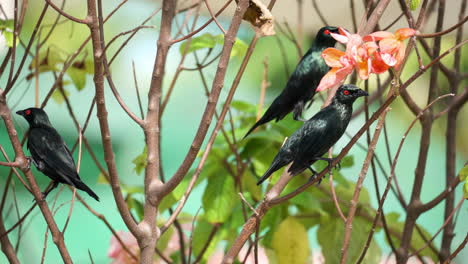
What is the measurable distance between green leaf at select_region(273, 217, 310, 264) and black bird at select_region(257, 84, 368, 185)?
34 centimetres

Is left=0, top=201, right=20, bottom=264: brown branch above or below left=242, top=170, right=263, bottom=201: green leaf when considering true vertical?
below

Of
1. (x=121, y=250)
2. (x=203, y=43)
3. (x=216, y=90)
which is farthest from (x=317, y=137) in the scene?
(x=121, y=250)

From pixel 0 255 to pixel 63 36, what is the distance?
921mm

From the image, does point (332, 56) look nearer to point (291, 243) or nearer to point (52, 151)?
point (52, 151)

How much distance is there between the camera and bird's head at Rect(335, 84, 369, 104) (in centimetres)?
70

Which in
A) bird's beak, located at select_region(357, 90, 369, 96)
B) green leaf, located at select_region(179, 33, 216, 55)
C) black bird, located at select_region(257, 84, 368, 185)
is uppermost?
green leaf, located at select_region(179, 33, 216, 55)

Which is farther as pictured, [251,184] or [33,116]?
[251,184]

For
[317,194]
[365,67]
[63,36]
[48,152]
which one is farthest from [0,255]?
[365,67]

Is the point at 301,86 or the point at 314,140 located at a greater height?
the point at 301,86

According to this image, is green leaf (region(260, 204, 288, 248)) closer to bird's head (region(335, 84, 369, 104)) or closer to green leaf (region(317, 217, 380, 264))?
green leaf (region(317, 217, 380, 264))

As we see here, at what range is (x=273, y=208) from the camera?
1094mm

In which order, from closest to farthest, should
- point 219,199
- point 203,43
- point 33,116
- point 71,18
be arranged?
point 71,18 < point 33,116 < point 203,43 < point 219,199

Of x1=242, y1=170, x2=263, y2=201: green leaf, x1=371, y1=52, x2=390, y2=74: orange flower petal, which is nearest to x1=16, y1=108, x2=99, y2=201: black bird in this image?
x1=371, y1=52, x2=390, y2=74: orange flower petal

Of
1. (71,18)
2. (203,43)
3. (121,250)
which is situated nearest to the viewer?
(71,18)
